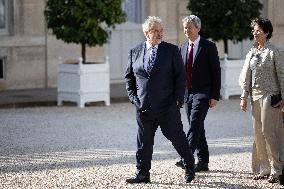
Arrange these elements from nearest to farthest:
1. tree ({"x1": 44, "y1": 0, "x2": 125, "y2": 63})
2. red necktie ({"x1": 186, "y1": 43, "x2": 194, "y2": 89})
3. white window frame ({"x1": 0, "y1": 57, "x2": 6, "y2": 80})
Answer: red necktie ({"x1": 186, "y1": 43, "x2": 194, "y2": 89})
tree ({"x1": 44, "y1": 0, "x2": 125, "y2": 63})
white window frame ({"x1": 0, "y1": 57, "x2": 6, "y2": 80})

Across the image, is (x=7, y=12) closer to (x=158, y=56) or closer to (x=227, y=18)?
(x=227, y=18)

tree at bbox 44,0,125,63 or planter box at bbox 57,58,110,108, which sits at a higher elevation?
tree at bbox 44,0,125,63

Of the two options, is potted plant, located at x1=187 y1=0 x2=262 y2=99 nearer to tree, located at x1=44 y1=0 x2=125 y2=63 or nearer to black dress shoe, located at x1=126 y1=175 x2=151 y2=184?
tree, located at x1=44 y1=0 x2=125 y2=63

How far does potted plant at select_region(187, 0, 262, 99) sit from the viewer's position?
19406 mm

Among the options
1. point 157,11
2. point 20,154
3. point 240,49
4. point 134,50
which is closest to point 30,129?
point 20,154

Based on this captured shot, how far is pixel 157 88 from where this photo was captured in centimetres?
1005

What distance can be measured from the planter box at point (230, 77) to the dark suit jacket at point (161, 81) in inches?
369

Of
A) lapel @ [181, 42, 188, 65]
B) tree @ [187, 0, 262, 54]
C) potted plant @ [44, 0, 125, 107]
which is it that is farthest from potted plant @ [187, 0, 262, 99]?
lapel @ [181, 42, 188, 65]

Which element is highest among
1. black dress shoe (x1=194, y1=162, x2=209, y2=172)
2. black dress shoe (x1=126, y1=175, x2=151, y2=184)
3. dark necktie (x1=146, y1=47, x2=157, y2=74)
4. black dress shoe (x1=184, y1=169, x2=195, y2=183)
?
dark necktie (x1=146, y1=47, x2=157, y2=74)

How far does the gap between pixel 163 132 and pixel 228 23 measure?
31.3 feet

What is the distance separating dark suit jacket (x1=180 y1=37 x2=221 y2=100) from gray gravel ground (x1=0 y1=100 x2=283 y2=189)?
0.91 meters

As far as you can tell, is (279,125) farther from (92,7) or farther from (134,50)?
(92,7)

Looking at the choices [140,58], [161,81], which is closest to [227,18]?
[140,58]

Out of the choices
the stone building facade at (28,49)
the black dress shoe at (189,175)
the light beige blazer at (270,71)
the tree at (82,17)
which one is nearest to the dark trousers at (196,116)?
the black dress shoe at (189,175)
